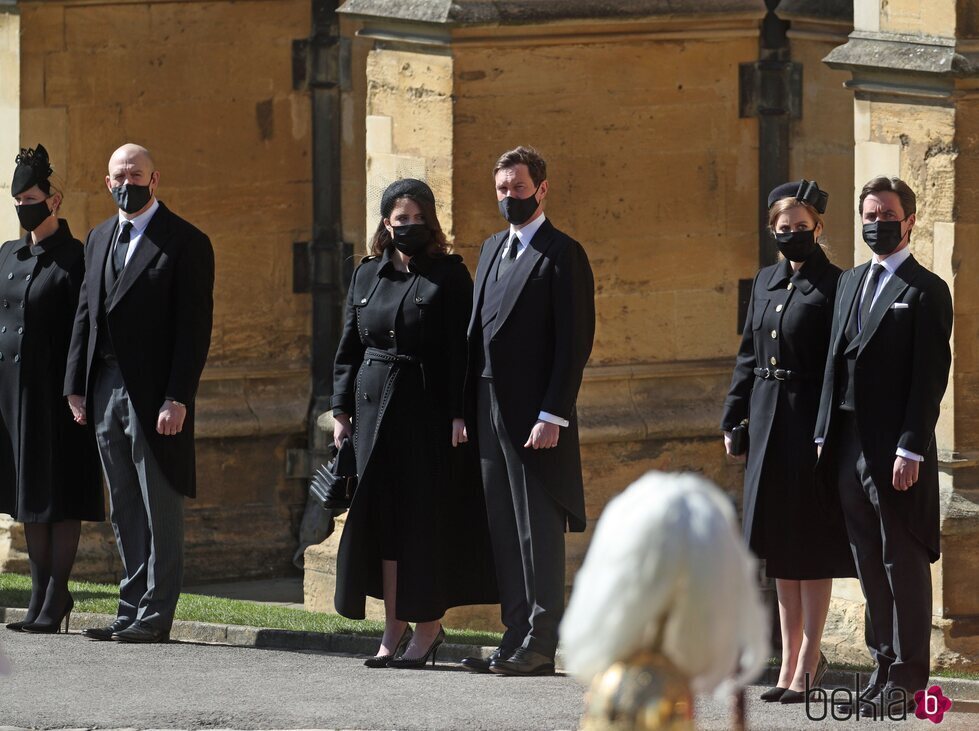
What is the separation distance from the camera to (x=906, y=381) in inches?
294

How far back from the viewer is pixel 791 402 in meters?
7.80

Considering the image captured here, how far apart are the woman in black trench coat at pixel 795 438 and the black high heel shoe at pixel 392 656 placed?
1.48m

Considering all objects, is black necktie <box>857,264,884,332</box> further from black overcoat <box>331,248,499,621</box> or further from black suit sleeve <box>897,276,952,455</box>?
black overcoat <box>331,248,499,621</box>

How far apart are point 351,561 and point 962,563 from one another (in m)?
2.54

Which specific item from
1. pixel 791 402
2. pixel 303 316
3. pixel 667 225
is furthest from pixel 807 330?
pixel 303 316

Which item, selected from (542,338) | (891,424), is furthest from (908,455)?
(542,338)

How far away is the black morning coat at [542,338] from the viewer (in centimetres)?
815

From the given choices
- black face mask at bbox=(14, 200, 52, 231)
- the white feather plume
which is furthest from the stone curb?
the white feather plume

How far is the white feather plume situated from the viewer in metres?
3.51

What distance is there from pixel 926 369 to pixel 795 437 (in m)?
0.59

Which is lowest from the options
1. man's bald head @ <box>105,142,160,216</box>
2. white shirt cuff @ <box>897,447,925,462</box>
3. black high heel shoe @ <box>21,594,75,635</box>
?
black high heel shoe @ <box>21,594,75,635</box>

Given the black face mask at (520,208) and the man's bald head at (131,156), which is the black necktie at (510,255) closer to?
the black face mask at (520,208)

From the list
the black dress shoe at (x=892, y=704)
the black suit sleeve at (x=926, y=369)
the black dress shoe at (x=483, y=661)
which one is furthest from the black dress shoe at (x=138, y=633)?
the black suit sleeve at (x=926, y=369)

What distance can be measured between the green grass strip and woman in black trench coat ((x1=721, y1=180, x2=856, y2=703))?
167 cm
